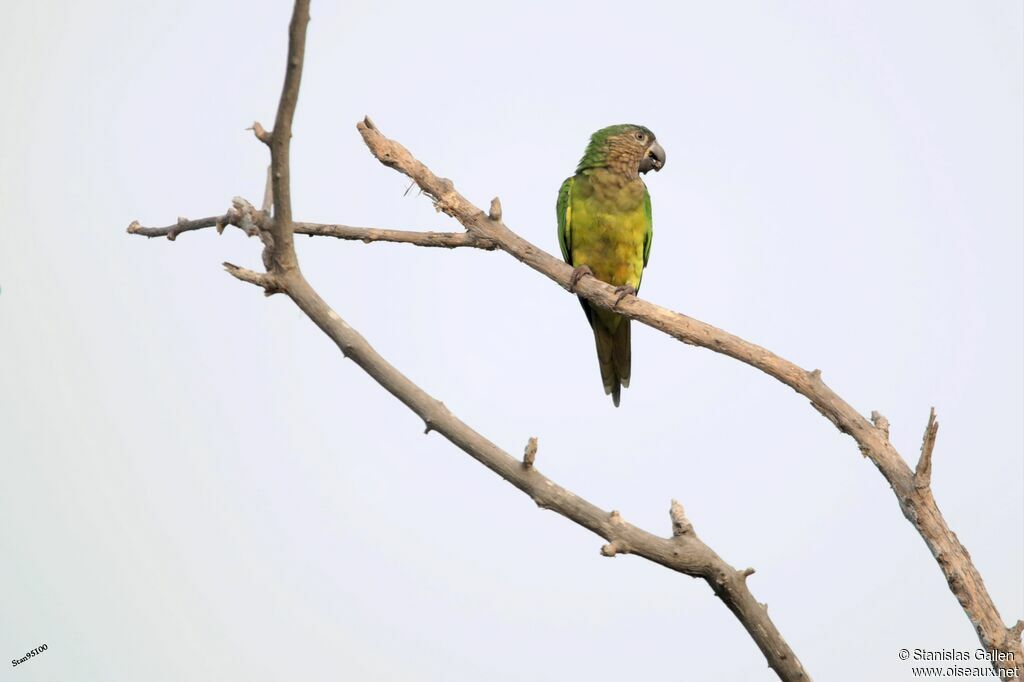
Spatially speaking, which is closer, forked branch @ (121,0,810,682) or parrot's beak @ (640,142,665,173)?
forked branch @ (121,0,810,682)

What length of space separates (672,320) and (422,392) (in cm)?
189

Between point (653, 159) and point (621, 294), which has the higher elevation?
point (653, 159)

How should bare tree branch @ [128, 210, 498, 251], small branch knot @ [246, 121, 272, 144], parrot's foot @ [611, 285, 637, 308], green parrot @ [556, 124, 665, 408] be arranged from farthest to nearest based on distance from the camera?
green parrot @ [556, 124, 665, 408], parrot's foot @ [611, 285, 637, 308], bare tree branch @ [128, 210, 498, 251], small branch knot @ [246, 121, 272, 144]

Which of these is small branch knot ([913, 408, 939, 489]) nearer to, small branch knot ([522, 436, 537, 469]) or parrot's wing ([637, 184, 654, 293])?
small branch knot ([522, 436, 537, 469])

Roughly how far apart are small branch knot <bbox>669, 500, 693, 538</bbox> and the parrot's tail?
3.22 metres

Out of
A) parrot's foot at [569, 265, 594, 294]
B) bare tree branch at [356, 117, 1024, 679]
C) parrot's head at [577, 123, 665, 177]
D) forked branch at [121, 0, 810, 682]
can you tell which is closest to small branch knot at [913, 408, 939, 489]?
bare tree branch at [356, 117, 1024, 679]

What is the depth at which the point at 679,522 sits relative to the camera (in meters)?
3.94

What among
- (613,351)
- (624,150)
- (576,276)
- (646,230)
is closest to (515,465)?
(576,276)

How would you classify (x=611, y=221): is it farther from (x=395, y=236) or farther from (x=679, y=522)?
(x=679, y=522)

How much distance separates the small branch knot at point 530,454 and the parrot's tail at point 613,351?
3.45 m

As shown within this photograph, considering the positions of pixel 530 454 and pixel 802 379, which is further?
pixel 802 379

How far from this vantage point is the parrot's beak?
7344 millimetres

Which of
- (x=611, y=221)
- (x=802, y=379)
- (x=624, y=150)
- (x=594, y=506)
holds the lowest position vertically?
(x=594, y=506)

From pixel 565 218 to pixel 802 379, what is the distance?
275cm
